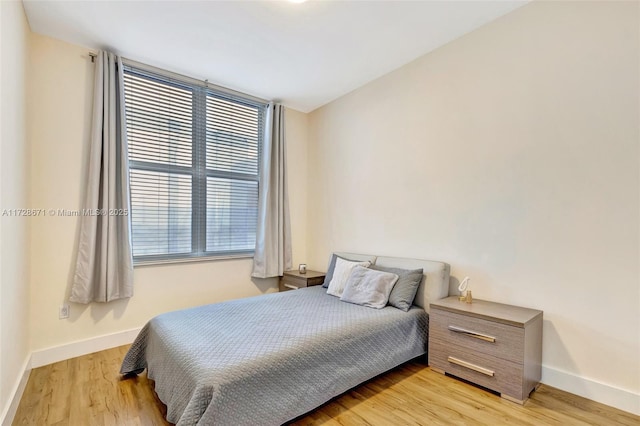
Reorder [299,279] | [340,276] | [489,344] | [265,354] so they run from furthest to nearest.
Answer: [299,279] → [340,276] → [489,344] → [265,354]

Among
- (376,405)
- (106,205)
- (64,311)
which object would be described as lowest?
(376,405)

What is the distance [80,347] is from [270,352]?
6.73 feet

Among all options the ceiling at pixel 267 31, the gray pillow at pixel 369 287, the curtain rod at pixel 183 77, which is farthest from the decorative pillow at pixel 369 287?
the curtain rod at pixel 183 77

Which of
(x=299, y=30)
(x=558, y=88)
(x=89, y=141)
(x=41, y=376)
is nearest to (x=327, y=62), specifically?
(x=299, y=30)

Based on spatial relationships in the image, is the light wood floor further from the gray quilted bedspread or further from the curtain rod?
the curtain rod

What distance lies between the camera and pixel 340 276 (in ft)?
9.49

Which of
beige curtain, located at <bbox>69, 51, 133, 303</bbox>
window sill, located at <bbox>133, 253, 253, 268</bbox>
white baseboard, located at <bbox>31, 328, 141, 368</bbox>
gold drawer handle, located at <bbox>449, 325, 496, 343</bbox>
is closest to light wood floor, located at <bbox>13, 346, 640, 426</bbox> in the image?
white baseboard, located at <bbox>31, 328, 141, 368</bbox>

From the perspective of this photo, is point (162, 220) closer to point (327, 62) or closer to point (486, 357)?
point (327, 62)

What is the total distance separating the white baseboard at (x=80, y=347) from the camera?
2.39m

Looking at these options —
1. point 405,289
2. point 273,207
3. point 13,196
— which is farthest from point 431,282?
point 13,196

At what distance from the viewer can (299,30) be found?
243cm

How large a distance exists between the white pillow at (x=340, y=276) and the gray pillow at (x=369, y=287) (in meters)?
0.10

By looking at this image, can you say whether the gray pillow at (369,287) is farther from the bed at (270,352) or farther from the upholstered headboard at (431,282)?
the upholstered headboard at (431,282)

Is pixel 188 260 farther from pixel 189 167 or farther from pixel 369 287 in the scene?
pixel 369 287
